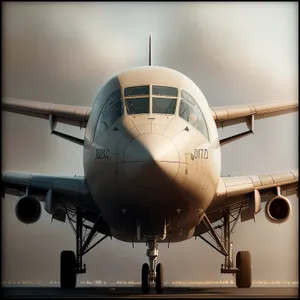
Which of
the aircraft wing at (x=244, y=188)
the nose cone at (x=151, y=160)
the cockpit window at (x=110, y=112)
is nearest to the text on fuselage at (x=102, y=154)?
the cockpit window at (x=110, y=112)

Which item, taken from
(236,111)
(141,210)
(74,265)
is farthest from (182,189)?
(236,111)

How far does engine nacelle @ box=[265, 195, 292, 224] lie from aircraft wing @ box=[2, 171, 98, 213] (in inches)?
187

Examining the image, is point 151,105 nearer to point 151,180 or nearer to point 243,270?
point 151,180

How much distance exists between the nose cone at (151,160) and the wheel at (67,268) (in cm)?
825

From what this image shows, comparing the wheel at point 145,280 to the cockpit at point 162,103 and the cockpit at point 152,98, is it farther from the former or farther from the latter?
the cockpit at point 152,98

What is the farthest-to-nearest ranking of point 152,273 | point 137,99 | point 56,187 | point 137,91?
point 56,187 → point 152,273 → point 137,91 → point 137,99

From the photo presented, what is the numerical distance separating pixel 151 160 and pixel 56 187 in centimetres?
614

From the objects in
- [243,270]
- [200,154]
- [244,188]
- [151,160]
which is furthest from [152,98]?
[243,270]

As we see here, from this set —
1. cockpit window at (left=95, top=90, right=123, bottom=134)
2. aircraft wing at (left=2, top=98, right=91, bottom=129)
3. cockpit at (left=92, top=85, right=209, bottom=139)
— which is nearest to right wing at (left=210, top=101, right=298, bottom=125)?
aircraft wing at (left=2, top=98, right=91, bottom=129)

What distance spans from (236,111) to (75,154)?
5502 mm

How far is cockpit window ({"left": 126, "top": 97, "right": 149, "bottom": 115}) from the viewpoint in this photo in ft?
64.0

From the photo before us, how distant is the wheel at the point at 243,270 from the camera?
25.3 metres

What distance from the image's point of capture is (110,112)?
20.3 meters

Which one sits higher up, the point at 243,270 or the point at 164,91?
the point at 164,91
